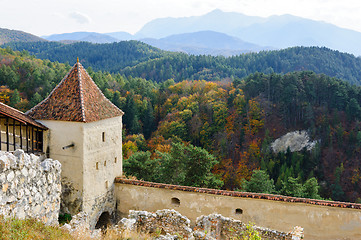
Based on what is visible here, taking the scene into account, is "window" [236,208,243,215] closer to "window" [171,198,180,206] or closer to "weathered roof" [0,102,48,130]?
"window" [171,198,180,206]

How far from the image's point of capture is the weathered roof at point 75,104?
18.2 m

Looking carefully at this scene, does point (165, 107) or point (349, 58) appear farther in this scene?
point (349, 58)

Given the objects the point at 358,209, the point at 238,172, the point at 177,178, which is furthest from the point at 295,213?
the point at 238,172

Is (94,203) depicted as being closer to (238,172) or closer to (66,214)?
(66,214)

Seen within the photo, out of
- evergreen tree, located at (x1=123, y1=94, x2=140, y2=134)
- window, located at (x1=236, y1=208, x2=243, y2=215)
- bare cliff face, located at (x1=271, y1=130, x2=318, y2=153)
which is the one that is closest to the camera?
window, located at (x1=236, y1=208, x2=243, y2=215)

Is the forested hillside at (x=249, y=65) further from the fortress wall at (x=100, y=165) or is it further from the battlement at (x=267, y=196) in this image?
the battlement at (x=267, y=196)

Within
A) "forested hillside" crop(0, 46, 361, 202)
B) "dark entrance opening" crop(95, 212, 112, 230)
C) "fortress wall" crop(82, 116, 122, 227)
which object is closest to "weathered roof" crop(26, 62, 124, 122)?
"fortress wall" crop(82, 116, 122, 227)

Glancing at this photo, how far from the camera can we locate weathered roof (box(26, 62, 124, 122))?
1817 centimetres

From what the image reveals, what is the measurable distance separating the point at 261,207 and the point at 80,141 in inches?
391

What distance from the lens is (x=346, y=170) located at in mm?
58188

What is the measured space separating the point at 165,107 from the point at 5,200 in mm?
71445

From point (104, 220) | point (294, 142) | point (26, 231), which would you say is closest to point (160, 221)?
point (26, 231)

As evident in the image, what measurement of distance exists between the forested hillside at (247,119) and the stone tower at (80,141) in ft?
110

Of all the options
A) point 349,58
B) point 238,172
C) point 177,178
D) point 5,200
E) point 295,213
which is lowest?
point 238,172
